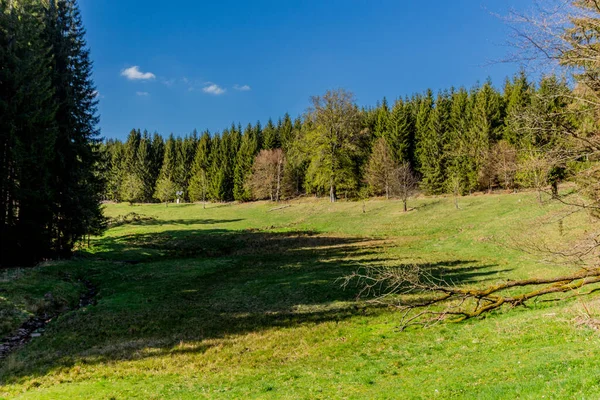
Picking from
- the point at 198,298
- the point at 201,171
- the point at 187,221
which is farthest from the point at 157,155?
the point at 198,298

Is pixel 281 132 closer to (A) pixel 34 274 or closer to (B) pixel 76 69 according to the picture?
(B) pixel 76 69

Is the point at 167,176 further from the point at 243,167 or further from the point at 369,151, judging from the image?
the point at 369,151

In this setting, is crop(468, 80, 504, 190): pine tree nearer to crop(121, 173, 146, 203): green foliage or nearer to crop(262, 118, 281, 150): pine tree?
crop(262, 118, 281, 150): pine tree

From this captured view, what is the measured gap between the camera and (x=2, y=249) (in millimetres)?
24609

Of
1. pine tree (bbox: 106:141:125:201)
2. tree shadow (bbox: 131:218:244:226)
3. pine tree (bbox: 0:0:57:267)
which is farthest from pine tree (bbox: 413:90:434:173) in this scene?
pine tree (bbox: 106:141:125:201)

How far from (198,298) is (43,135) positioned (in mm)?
17367

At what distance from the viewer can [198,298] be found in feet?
67.4

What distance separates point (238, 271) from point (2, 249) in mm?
16299

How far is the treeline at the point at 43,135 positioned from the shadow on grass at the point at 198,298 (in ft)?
15.6

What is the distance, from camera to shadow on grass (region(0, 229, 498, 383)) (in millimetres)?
13305

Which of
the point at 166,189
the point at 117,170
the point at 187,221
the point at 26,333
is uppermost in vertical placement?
the point at 117,170

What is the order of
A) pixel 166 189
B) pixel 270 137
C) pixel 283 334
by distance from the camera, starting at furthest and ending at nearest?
1. pixel 270 137
2. pixel 166 189
3. pixel 283 334

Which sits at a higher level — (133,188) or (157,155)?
(157,155)

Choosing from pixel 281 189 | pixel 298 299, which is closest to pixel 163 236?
→ pixel 298 299
